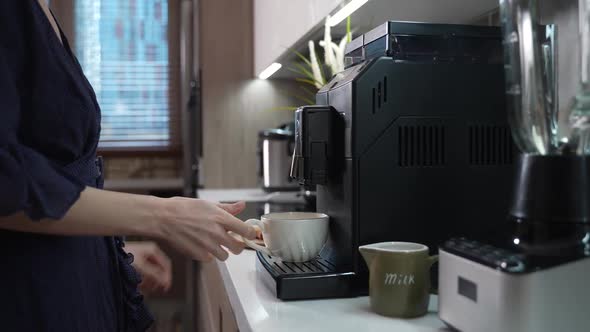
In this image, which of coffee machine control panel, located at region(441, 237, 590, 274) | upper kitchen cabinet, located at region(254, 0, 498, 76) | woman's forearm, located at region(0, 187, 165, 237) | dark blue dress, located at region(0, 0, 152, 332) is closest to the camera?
coffee machine control panel, located at region(441, 237, 590, 274)

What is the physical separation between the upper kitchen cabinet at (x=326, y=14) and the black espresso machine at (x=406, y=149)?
37 centimetres

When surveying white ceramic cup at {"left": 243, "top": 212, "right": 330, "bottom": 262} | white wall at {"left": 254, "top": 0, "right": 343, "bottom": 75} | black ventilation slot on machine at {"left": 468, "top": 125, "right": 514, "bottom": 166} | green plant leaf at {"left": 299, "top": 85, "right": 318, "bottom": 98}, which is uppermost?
white wall at {"left": 254, "top": 0, "right": 343, "bottom": 75}

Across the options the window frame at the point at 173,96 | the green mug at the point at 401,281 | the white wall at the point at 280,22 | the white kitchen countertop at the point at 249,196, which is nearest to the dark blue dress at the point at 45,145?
the green mug at the point at 401,281

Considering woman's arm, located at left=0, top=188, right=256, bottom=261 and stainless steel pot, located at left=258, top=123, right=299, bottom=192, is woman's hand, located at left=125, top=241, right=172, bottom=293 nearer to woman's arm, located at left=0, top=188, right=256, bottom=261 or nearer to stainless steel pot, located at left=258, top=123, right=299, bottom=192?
woman's arm, located at left=0, top=188, right=256, bottom=261

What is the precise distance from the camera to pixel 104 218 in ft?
2.34

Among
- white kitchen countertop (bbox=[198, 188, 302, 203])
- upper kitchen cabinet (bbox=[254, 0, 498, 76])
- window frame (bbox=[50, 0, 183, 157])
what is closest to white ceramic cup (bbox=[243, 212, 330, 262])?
upper kitchen cabinet (bbox=[254, 0, 498, 76])

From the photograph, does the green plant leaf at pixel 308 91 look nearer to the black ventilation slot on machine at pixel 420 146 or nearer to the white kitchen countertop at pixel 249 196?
the white kitchen countertop at pixel 249 196

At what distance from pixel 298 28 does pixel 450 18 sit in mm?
556

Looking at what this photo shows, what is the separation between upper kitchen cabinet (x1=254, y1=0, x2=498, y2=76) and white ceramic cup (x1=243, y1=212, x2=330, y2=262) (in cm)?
53

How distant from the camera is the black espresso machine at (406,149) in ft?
2.94

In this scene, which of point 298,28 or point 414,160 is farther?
point 298,28

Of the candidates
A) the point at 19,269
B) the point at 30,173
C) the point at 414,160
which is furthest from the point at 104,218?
the point at 414,160

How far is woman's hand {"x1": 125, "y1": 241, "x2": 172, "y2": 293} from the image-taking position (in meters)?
1.15

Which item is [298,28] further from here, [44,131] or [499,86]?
[44,131]
